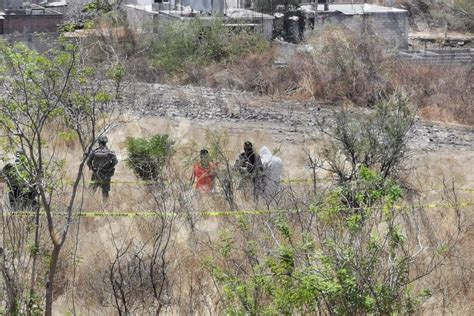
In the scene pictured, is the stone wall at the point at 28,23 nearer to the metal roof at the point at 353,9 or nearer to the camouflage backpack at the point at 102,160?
the metal roof at the point at 353,9

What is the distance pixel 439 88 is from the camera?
24516 mm

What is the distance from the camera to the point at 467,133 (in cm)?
1995

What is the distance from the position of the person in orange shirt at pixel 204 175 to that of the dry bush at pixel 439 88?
11933 mm

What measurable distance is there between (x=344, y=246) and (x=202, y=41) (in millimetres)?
24275

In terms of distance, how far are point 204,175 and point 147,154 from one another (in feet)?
6.62

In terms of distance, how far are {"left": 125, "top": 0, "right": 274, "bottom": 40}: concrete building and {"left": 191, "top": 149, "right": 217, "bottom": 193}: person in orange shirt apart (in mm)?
21466

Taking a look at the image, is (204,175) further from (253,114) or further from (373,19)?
(373,19)

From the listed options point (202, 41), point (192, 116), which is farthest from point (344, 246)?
point (202, 41)

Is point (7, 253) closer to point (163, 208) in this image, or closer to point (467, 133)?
point (163, 208)

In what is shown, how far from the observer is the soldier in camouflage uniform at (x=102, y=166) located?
1071cm

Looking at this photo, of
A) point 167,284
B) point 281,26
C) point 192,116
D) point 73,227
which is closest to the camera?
point 167,284

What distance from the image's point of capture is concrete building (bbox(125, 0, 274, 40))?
108 ft

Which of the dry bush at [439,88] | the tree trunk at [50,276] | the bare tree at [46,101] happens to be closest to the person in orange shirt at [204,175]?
the bare tree at [46,101]

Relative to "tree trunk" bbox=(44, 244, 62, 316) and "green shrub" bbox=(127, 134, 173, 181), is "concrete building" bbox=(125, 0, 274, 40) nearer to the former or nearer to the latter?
"green shrub" bbox=(127, 134, 173, 181)
